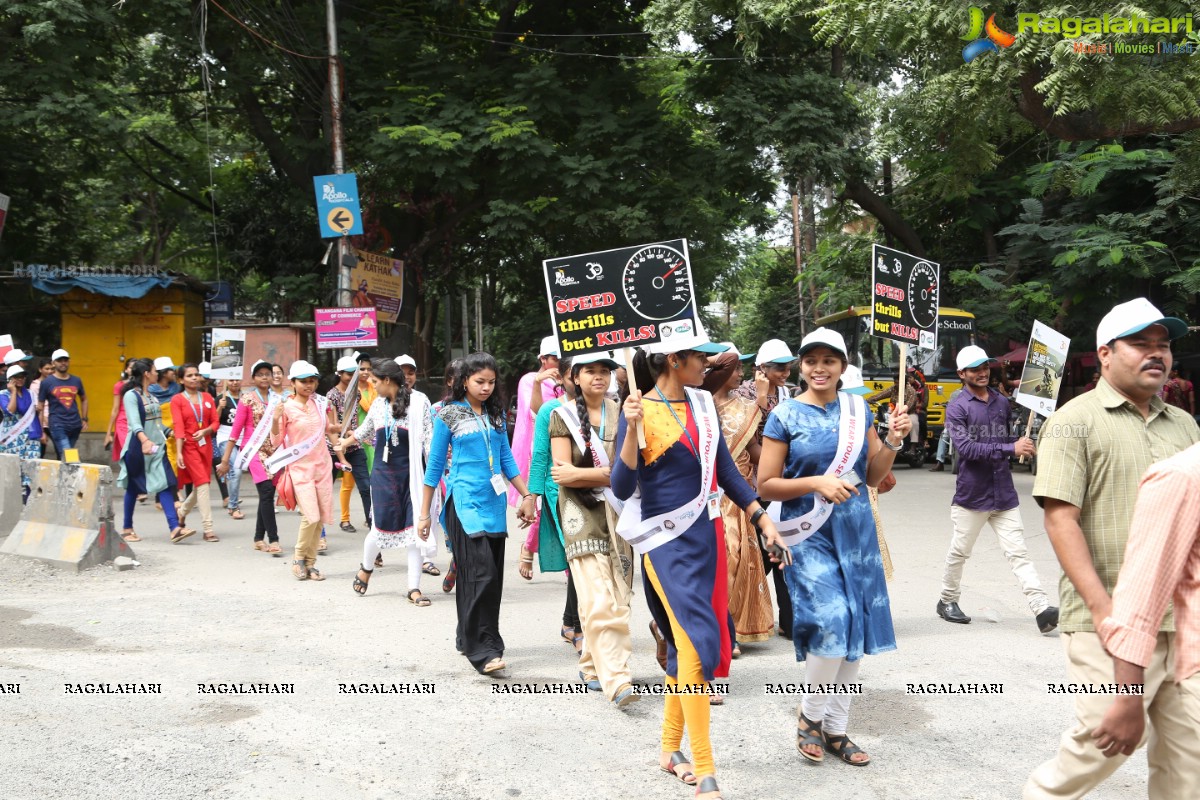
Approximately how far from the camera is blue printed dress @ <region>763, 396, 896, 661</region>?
173 inches

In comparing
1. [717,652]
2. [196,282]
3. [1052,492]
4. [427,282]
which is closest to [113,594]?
[717,652]

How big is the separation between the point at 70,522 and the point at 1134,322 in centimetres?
897

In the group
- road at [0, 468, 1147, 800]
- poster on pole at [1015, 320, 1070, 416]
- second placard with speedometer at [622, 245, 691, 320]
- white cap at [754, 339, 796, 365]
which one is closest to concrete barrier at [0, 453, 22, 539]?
road at [0, 468, 1147, 800]

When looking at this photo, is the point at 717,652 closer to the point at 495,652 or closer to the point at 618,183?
the point at 495,652

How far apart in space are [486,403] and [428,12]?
1615cm

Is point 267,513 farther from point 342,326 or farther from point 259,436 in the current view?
point 342,326

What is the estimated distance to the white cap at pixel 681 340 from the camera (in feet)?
14.6

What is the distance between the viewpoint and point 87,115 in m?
17.1

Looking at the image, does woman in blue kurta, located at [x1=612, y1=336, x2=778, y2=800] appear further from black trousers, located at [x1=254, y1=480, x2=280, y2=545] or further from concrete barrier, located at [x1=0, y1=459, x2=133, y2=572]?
black trousers, located at [x1=254, y1=480, x2=280, y2=545]

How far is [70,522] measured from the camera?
946cm

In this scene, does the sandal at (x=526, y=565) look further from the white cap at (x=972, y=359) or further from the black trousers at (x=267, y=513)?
the black trousers at (x=267, y=513)

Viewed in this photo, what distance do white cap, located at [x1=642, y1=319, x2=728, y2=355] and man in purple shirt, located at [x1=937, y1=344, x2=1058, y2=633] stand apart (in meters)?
2.58

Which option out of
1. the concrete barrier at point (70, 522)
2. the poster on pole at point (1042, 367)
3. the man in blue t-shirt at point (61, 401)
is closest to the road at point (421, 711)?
the concrete barrier at point (70, 522)

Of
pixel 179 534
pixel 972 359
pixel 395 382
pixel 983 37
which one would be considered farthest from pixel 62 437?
pixel 983 37
